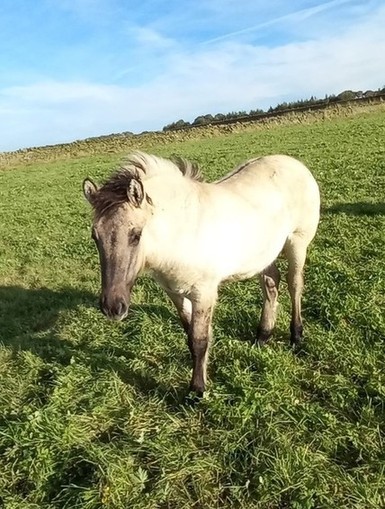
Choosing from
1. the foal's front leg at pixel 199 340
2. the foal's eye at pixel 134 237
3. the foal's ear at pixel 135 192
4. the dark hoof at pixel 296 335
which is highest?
the foal's ear at pixel 135 192

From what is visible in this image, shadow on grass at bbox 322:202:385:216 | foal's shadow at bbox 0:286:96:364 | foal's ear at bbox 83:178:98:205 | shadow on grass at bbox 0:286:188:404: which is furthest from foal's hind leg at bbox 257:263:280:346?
shadow on grass at bbox 322:202:385:216

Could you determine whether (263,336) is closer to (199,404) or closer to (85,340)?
(199,404)

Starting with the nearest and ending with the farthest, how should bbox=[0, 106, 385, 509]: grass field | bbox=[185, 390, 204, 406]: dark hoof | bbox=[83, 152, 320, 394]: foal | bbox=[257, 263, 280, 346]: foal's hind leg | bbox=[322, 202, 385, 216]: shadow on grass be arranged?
1. bbox=[0, 106, 385, 509]: grass field
2. bbox=[83, 152, 320, 394]: foal
3. bbox=[185, 390, 204, 406]: dark hoof
4. bbox=[257, 263, 280, 346]: foal's hind leg
5. bbox=[322, 202, 385, 216]: shadow on grass

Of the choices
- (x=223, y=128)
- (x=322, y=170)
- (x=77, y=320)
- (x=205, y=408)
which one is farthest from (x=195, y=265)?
(x=223, y=128)

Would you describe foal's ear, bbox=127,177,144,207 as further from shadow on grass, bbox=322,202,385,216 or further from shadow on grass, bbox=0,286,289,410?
shadow on grass, bbox=322,202,385,216

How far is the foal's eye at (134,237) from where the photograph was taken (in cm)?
371

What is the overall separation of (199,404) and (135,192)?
182 centimetres

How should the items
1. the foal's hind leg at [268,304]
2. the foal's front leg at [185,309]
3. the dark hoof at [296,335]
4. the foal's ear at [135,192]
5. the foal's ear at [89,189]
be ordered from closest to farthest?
the foal's ear at [135,192] < the foal's ear at [89,189] < the foal's front leg at [185,309] < the dark hoof at [296,335] < the foal's hind leg at [268,304]

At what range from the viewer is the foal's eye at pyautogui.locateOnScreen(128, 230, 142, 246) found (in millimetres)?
3714

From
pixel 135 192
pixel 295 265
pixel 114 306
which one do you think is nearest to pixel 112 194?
pixel 135 192

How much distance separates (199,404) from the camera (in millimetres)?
4285

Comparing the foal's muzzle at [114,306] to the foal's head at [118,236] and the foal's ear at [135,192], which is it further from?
the foal's ear at [135,192]

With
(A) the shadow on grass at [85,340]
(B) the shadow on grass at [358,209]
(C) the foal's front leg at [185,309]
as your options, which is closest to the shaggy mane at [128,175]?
(C) the foal's front leg at [185,309]

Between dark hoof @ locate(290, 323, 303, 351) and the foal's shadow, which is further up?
the foal's shadow
